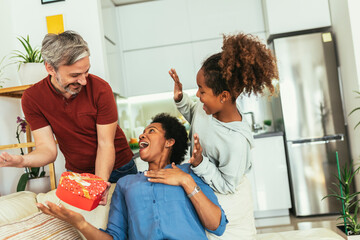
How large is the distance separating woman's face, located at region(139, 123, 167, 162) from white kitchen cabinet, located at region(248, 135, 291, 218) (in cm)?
230

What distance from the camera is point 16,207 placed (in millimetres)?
1680

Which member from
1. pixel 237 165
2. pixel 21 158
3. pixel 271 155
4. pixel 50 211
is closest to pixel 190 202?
pixel 237 165

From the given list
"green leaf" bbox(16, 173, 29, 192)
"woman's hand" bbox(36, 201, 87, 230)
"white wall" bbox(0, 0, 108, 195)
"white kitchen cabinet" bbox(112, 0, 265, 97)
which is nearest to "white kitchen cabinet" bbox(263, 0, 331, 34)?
"white kitchen cabinet" bbox(112, 0, 265, 97)

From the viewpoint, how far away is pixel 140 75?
4316 mm

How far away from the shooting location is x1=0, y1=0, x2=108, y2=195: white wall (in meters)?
2.60

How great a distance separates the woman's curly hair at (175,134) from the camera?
5.59 ft

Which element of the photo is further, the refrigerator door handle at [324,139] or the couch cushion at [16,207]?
the refrigerator door handle at [324,139]

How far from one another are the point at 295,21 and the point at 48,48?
300cm

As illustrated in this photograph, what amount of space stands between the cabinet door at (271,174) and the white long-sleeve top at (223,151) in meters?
2.26

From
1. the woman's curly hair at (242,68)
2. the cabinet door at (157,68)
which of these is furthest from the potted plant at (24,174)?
the cabinet door at (157,68)

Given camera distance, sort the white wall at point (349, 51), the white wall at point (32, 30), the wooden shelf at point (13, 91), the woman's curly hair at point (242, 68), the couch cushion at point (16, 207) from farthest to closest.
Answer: the white wall at point (349, 51), the white wall at point (32, 30), the wooden shelf at point (13, 91), the couch cushion at point (16, 207), the woman's curly hair at point (242, 68)

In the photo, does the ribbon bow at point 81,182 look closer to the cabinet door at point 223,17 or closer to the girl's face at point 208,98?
the girl's face at point 208,98

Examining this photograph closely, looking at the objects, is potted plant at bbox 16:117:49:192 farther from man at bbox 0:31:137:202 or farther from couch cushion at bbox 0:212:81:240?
couch cushion at bbox 0:212:81:240

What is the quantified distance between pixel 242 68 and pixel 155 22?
121 inches
